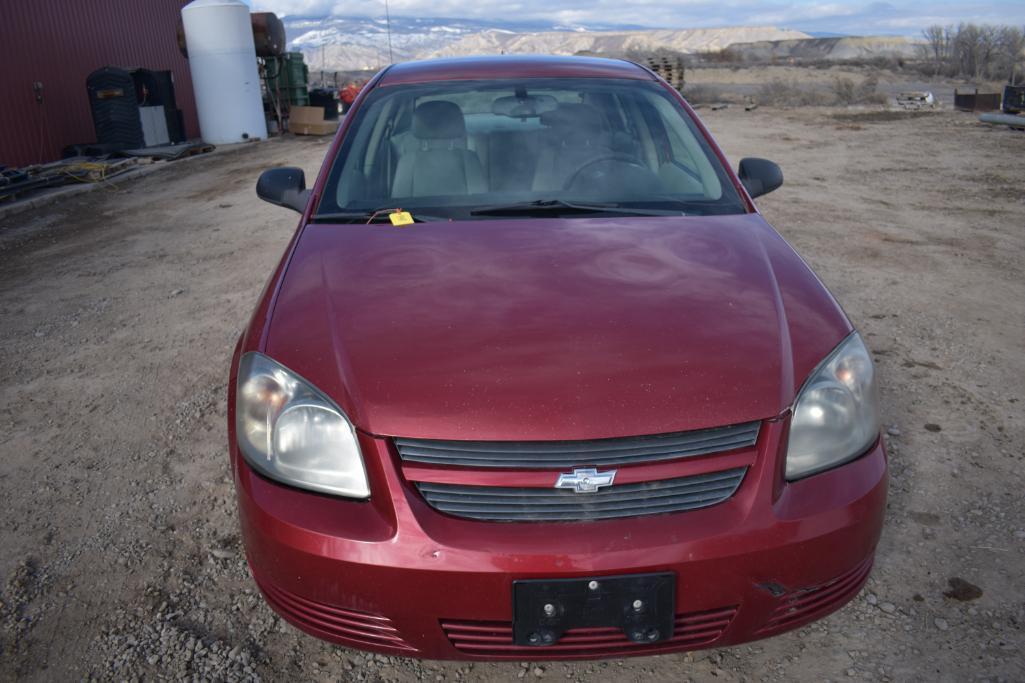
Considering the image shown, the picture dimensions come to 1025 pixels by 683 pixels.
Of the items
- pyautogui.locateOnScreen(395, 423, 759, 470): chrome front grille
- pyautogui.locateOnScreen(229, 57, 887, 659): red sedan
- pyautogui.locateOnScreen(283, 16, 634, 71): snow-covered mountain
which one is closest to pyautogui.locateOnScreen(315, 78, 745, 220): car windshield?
pyautogui.locateOnScreen(229, 57, 887, 659): red sedan

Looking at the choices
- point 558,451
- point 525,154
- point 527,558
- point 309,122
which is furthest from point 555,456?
point 309,122

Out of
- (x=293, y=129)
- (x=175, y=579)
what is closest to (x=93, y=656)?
(x=175, y=579)

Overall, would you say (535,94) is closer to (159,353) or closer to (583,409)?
(583,409)

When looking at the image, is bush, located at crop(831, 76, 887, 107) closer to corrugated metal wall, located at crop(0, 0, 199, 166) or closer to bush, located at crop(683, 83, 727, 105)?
bush, located at crop(683, 83, 727, 105)

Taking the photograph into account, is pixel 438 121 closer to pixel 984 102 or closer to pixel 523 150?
pixel 523 150

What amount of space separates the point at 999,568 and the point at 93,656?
8.76 feet

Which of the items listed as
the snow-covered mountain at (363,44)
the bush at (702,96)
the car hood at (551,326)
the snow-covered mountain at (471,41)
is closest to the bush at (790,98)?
the bush at (702,96)

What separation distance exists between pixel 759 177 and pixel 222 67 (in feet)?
51.4

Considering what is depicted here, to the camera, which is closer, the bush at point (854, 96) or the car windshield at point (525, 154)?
the car windshield at point (525, 154)

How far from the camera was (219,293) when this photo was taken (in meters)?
5.36

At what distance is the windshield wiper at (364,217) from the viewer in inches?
101

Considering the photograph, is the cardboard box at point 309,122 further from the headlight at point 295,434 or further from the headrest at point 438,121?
the headlight at point 295,434

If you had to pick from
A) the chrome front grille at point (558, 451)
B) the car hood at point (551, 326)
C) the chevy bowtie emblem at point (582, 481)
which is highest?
the car hood at point (551, 326)

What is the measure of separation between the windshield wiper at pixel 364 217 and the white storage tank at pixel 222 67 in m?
15.4
